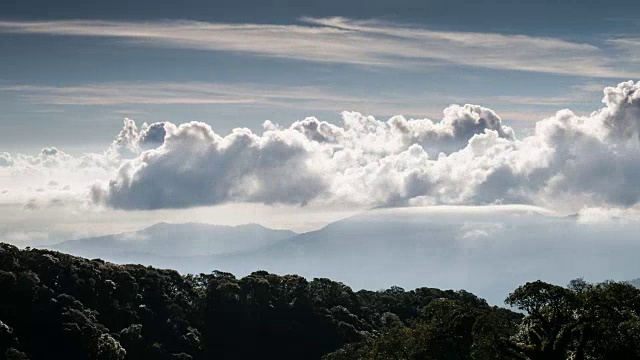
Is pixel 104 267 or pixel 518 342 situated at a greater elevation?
pixel 104 267

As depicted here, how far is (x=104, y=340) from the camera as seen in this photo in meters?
105

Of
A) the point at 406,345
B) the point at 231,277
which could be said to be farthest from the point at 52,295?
the point at 406,345

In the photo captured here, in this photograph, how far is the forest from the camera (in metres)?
64.4

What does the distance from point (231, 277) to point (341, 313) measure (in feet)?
77.3

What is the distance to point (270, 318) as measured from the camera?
452 feet

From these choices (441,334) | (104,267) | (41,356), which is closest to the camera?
(441,334)

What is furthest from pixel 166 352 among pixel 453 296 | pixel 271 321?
pixel 453 296

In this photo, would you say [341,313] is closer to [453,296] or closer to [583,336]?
[453,296]

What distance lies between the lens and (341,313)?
456 feet

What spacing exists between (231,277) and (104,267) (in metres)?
28.9

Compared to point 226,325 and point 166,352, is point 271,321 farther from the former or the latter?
point 166,352

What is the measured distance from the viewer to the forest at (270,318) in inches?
2534

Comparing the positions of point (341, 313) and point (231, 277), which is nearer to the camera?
point (341, 313)

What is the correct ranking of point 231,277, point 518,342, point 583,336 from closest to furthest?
point 583,336 < point 518,342 < point 231,277
